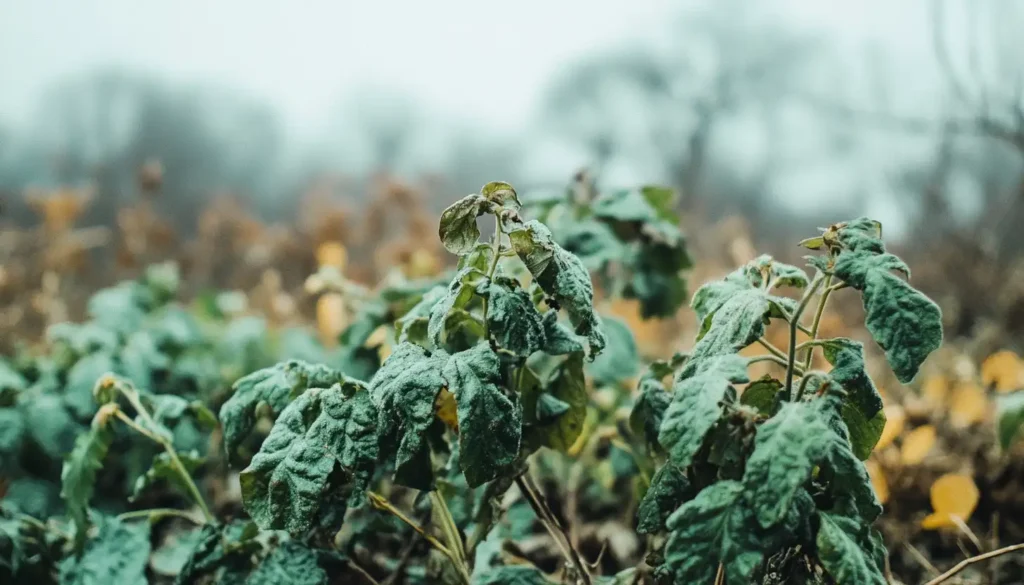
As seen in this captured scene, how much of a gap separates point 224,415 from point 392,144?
312 centimetres

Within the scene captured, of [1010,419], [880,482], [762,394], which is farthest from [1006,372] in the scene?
[762,394]

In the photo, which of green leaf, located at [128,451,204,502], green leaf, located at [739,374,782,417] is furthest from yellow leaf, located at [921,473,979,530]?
green leaf, located at [128,451,204,502]

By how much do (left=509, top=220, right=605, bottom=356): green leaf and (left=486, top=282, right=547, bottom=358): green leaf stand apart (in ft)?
0.10

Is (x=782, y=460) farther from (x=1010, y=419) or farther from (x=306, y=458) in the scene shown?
(x=1010, y=419)

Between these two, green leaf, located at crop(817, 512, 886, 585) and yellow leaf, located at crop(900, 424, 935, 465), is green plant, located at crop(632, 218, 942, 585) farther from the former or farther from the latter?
yellow leaf, located at crop(900, 424, 935, 465)

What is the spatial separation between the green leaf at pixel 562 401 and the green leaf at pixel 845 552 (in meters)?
0.31

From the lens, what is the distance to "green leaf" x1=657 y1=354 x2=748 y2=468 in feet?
1.81

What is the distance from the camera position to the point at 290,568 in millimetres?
782

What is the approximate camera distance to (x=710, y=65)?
11.7ft

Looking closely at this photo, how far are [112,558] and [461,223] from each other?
692 mm

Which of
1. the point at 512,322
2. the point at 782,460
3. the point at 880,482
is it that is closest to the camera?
the point at 782,460

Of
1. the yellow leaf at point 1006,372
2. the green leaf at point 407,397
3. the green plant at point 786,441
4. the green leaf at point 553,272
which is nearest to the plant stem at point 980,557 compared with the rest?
the green plant at point 786,441

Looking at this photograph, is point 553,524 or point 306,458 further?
point 553,524

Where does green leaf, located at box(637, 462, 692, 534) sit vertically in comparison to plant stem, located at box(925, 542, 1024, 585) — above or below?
above
